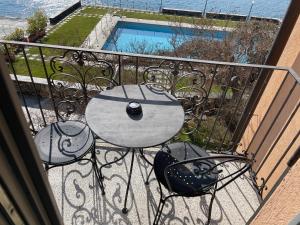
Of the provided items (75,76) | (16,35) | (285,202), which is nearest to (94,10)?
(16,35)

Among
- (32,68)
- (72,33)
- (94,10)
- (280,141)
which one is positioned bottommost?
(32,68)

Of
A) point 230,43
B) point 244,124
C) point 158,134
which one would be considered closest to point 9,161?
point 158,134

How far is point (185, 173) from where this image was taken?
6.34 feet

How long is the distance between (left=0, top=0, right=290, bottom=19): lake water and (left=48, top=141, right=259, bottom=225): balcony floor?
16175mm

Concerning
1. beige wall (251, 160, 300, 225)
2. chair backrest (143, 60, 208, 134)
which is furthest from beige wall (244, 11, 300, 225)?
chair backrest (143, 60, 208, 134)

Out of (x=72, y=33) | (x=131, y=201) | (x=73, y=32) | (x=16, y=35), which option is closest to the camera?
(x=131, y=201)

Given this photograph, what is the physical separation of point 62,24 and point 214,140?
12.3 m

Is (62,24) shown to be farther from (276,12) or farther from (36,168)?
(36,168)

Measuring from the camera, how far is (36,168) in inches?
30.9

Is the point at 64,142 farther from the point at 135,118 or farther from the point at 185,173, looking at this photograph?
the point at 185,173

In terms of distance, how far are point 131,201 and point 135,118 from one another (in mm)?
802

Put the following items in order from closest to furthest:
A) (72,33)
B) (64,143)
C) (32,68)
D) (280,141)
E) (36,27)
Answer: (64,143), (280,141), (32,68), (36,27), (72,33)

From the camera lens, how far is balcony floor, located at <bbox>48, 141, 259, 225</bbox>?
2.20 metres

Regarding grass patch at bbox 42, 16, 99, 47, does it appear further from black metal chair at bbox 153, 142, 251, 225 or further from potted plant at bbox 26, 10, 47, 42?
black metal chair at bbox 153, 142, 251, 225
